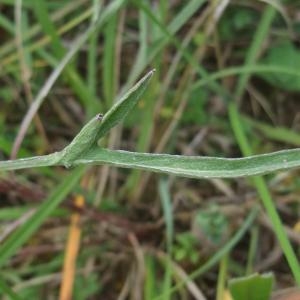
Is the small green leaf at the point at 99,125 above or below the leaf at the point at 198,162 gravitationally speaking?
above

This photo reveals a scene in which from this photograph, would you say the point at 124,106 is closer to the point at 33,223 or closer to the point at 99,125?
the point at 99,125

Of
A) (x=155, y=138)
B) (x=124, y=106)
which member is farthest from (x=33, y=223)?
(x=124, y=106)

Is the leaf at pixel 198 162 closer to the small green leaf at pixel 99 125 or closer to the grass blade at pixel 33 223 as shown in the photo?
the small green leaf at pixel 99 125

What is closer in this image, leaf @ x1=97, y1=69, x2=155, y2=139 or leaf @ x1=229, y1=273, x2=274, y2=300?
leaf @ x1=97, y1=69, x2=155, y2=139

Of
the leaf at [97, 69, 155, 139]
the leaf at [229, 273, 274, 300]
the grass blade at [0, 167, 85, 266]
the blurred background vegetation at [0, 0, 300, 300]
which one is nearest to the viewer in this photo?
the leaf at [97, 69, 155, 139]

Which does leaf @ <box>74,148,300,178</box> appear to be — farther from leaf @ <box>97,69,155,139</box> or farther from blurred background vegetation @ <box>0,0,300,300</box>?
blurred background vegetation @ <box>0,0,300,300</box>

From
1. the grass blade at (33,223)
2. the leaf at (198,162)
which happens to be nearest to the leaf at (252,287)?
the leaf at (198,162)

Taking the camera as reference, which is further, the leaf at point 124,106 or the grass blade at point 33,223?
the grass blade at point 33,223

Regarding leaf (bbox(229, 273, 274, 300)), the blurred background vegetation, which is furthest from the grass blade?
leaf (bbox(229, 273, 274, 300))
